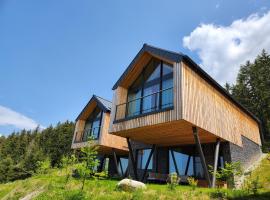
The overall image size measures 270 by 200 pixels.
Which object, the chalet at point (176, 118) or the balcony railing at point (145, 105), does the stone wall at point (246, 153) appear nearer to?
the chalet at point (176, 118)

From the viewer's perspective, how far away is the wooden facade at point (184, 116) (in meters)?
11.0

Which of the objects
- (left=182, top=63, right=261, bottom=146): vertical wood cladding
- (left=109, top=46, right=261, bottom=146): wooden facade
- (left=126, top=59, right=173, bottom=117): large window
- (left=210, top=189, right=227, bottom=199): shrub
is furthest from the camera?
(left=126, top=59, right=173, bottom=117): large window

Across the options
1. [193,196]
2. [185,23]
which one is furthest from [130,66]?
[193,196]

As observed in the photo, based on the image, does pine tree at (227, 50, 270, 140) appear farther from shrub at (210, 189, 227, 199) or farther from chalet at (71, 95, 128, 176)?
shrub at (210, 189, 227, 199)

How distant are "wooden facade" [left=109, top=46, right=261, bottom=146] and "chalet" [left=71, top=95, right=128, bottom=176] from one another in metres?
5.12

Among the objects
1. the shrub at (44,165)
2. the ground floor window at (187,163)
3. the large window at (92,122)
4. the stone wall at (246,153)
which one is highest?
the large window at (92,122)

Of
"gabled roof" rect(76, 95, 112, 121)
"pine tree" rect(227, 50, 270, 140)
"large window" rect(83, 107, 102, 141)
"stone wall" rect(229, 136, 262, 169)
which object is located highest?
"pine tree" rect(227, 50, 270, 140)

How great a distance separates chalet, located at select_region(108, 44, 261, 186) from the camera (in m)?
11.4

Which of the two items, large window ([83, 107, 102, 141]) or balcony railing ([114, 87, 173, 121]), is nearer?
balcony railing ([114, 87, 173, 121])

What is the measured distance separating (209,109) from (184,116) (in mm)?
3014

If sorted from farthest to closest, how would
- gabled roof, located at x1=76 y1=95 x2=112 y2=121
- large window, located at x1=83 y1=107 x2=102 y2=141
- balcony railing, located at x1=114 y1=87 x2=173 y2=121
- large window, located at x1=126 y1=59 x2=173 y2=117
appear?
large window, located at x1=83 y1=107 x2=102 y2=141
gabled roof, located at x1=76 y1=95 x2=112 y2=121
large window, located at x1=126 y1=59 x2=173 y2=117
balcony railing, located at x1=114 y1=87 x2=173 y2=121

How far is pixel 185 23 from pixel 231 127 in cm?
770

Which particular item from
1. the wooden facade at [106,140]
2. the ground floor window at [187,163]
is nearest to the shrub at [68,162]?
the wooden facade at [106,140]

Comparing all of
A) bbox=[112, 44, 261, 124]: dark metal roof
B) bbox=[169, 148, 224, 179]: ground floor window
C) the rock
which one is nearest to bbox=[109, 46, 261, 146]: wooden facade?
bbox=[112, 44, 261, 124]: dark metal roof
